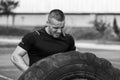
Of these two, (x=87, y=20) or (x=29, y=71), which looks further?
(x=87, y=20)

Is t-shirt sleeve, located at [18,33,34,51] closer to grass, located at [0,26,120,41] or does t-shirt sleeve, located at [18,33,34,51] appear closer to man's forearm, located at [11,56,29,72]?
man's forearm, located at [11,56,29,72]

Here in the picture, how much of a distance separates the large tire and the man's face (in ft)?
2.24

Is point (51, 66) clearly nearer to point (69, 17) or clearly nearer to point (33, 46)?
point (33, 46)

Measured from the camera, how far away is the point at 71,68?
3.19 m

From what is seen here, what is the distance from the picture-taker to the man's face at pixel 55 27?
12.6 feet

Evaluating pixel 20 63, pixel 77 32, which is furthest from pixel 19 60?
pixel 77 32

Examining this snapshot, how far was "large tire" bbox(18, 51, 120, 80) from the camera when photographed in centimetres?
314

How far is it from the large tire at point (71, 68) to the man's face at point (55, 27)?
0.68 metres

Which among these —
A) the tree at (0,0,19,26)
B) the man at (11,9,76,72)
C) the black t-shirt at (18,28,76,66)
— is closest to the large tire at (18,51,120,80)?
the man at (11,9,76,72)

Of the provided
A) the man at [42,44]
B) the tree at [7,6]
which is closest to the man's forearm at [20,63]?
the man at [42,44]

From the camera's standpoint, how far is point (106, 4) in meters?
47.2

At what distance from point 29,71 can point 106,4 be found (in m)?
44.8

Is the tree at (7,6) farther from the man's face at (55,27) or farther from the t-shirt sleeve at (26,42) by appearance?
the man's face at (55,27)

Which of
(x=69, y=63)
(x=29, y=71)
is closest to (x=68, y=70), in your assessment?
(x=69, y=63)
